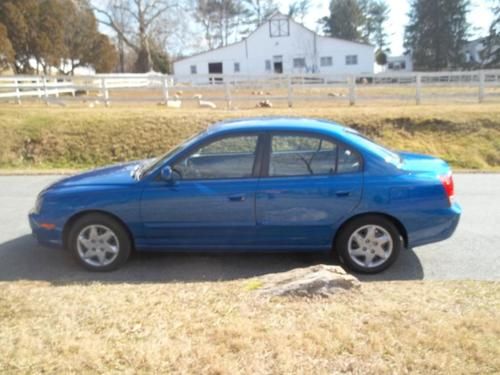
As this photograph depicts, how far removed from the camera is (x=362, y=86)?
18.7 meters

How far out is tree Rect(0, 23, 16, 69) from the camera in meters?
28.7

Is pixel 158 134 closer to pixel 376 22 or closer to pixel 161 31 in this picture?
pixel 161 31

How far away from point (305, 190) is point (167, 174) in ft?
4.68

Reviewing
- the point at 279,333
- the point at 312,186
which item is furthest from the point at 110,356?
the point at 312,186

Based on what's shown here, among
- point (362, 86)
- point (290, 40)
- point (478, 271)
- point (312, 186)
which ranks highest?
point (290, 40)

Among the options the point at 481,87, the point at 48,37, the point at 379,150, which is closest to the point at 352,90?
the point at 481,87

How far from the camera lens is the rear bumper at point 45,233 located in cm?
496

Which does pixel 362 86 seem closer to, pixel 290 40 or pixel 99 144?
pixel 99 144

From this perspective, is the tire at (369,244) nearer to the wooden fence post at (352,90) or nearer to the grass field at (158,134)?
the grass field at (158,134)

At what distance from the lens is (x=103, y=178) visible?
5070mm

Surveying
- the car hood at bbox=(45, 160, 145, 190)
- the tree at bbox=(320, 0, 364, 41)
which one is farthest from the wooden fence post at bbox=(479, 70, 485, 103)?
the tree at bbox=(320, 0, 364, 41)

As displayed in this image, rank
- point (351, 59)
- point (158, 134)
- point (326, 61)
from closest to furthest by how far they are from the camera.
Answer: point (158, 134) → point (351, 59) → point (326, 61)

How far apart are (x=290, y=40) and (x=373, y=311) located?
160ft

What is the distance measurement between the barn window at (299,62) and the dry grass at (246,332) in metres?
47.5
